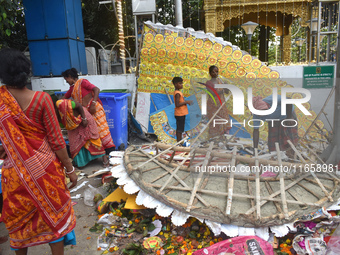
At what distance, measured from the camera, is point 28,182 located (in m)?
1.87

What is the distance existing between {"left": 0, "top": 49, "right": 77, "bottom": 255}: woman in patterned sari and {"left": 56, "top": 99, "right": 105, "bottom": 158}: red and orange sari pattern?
2381mm

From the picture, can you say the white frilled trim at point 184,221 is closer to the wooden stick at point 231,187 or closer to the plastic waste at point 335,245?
the wooden stick at point 231,187

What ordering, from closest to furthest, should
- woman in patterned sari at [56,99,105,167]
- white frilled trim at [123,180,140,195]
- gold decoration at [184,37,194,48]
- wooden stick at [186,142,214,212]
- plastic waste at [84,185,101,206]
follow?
wooden stick at [186,142,214,212]
white frilled trim at [123,180,140,195]
plastic waste at [84,185,101,206]
woman in patterned sari at [56,99,105,167]
gold decoration at [184,37,194,48]

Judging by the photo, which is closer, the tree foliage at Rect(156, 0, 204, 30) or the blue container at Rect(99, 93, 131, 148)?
the blue container at Rect(99, 93, 131, 148)

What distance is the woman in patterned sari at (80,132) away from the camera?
420 cm

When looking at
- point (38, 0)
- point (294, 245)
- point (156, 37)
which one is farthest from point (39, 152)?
point (38, 0)

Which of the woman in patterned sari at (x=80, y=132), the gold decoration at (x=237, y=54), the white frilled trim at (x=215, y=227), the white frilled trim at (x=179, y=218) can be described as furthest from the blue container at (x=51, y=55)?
the white frilled trim at (x=215, y=227)

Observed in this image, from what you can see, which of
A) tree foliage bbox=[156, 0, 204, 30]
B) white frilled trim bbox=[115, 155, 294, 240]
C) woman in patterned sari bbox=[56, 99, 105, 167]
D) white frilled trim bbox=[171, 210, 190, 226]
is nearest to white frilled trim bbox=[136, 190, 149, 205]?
white frilled trim bbox=[115, 155, 294, 240]

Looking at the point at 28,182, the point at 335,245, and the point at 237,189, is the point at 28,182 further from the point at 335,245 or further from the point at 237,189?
the point at 335,245

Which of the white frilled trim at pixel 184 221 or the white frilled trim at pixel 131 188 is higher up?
the white frilled trim at pixel 131 188

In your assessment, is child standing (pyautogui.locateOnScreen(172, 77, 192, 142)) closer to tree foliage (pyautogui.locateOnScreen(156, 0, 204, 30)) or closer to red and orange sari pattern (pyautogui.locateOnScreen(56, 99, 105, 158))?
red and orange sari pattern (pyautogui.locateOnScreen(56, 99, 105, 158))

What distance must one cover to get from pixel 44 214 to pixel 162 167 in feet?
5.84

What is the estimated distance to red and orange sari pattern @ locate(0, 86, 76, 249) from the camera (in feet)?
5.95

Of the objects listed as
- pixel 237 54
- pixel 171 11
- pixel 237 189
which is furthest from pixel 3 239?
pixel 171 11
